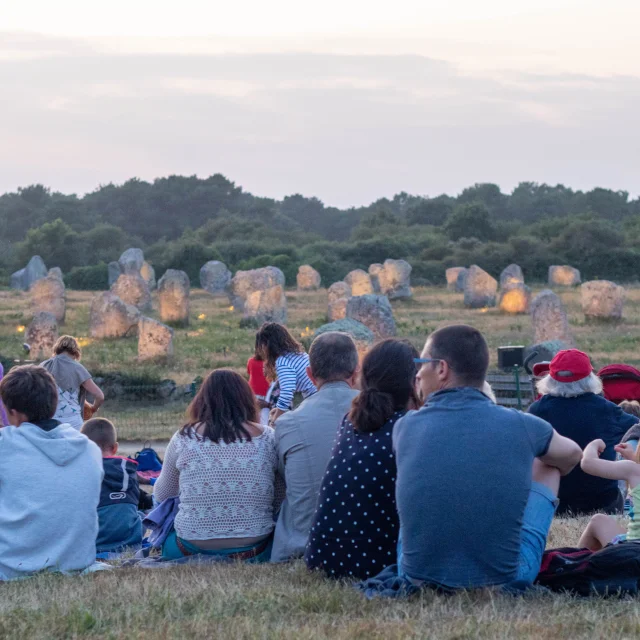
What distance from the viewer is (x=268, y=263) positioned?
46.8m

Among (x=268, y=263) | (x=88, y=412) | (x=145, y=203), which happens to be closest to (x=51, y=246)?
(x=268, y=263)

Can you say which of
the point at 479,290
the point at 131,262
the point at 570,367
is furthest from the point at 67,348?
the point at 131,262

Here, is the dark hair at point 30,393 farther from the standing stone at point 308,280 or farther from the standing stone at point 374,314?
the standing stone at point 308,280

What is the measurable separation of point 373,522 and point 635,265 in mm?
45364

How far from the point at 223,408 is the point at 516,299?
2590 cm

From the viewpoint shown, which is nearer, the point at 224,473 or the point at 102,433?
the point at 224,473

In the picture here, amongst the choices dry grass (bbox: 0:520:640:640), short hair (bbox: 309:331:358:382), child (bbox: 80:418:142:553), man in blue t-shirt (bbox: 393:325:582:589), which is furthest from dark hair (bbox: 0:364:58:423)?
man in blue t-shirt (bbox: 393:325:582:589)

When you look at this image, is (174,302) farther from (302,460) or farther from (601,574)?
(601,574)

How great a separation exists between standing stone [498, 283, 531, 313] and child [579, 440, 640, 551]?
25999 mm

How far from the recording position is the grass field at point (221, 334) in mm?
16922

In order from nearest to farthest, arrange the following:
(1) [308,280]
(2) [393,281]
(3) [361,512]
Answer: (3) [361,512] < (2) [393,281] < (1) [308,280]

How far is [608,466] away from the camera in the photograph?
4.80 m

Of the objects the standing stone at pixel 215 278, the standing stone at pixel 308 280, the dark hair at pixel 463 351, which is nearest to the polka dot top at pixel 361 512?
the dark hair at pixel 463 351

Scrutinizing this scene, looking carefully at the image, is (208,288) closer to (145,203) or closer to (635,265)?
(635,265)
